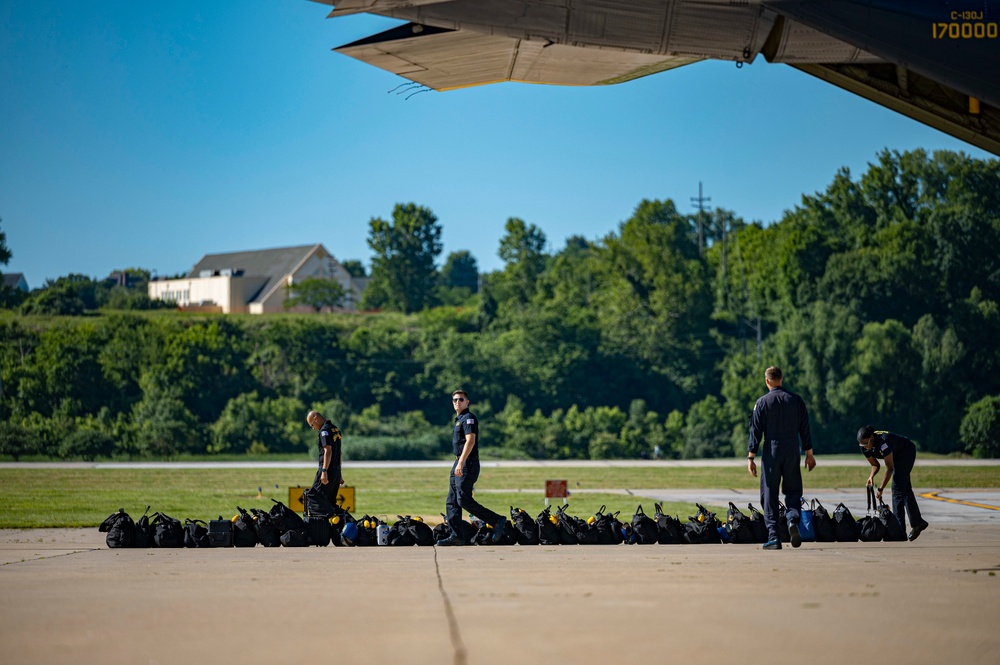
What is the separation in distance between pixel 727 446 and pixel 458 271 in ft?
273

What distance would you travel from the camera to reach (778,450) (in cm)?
1136

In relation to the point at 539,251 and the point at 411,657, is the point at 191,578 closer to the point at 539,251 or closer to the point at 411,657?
the point at 411,657

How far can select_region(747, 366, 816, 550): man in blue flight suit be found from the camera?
11336 mm

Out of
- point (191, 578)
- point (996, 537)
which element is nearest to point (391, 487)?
point (996, 537)

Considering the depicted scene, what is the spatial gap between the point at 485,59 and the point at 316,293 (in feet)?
259

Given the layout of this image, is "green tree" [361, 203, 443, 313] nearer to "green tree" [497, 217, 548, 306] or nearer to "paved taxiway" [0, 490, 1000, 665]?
"green tree" [497, 217, 548, 306]

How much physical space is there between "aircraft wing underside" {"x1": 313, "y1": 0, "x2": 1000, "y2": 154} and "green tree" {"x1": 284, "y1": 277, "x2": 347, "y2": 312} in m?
77.7

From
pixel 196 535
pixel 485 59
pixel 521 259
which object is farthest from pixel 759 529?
pixel 521 259

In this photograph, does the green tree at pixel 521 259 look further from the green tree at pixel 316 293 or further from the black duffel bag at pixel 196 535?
the black duffel bag at pixel 196 535

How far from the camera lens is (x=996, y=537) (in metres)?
13.1

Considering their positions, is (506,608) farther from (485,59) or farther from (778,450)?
(485,59)

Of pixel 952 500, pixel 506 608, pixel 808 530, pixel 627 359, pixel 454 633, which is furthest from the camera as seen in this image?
pixel 627 359

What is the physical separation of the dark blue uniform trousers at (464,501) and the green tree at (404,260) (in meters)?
78.6

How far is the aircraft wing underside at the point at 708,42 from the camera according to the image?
1066cm
